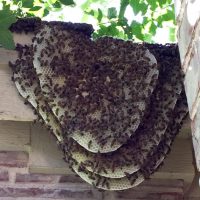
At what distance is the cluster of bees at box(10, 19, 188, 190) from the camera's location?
299cm

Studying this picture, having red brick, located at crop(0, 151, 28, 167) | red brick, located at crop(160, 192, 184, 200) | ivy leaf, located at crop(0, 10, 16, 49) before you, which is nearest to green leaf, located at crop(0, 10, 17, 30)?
ivy leaf, located at crop(0, 10, 16, 49)

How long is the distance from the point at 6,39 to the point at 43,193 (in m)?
0.89

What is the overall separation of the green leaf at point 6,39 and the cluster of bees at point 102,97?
0.55ft

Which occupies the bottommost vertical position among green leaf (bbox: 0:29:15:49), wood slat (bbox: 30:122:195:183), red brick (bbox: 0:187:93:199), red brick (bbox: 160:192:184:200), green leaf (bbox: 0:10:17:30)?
red brick (bbox: 160:192:184:200)

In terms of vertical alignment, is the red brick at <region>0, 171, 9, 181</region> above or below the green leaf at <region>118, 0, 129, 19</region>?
below

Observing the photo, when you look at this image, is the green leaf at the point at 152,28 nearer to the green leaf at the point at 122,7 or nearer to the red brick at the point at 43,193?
the green leaf at the point at 122,7

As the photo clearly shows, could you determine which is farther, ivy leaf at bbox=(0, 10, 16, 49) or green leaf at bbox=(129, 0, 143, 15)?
green leaf at bbox=(129, 0, 143, 15)

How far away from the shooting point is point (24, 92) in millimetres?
3211

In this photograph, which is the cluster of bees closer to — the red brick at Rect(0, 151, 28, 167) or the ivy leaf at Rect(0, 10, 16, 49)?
the ivy leaf at Rect(0, 10, 16, 49)

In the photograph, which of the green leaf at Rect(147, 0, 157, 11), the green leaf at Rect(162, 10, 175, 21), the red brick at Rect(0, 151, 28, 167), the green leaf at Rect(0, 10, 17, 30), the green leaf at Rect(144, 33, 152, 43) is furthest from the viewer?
the green leaf at Rect(144, 33, 152, 43)

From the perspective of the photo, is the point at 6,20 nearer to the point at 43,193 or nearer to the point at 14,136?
the point at 14,136

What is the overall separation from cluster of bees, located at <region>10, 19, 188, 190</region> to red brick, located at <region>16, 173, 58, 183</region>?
1.17 ft

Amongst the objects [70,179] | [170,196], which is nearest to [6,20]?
[70,179]

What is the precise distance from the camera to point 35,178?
3.38 m
